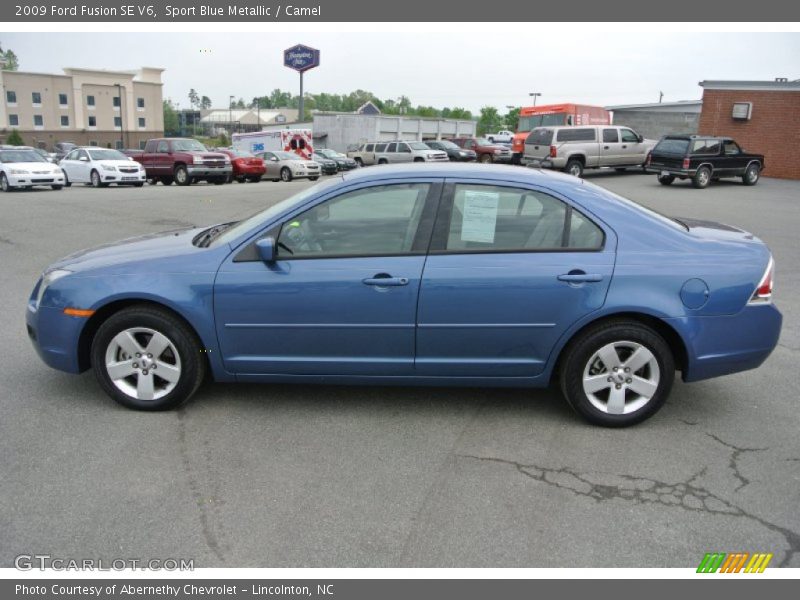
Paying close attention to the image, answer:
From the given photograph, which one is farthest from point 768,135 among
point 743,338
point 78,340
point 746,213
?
point 78,340

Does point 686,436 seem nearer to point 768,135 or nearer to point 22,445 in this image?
point 22,445

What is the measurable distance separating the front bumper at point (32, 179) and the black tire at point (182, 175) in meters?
5.29

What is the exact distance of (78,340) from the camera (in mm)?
4438

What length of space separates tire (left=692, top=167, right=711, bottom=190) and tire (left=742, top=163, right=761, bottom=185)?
2.23 meters

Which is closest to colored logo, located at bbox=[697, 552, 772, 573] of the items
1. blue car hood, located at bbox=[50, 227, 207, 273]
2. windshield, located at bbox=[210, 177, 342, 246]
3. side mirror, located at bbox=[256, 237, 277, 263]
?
side mirror, located at bbox=[256, 237, 277, 263]

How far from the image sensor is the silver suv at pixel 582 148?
25.8 meters

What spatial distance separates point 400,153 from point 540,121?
787 centimetres

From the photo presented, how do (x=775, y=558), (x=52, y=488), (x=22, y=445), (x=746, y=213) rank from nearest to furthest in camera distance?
(x=775, y=558)
(x=52, y=488)
(x=22, y=445)
(x=746, y=213)

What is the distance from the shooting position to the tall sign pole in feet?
205

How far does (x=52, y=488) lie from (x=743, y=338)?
4065 millimetres

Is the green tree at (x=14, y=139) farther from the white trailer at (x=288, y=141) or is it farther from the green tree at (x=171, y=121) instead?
the green tree at (x=171, y=121)

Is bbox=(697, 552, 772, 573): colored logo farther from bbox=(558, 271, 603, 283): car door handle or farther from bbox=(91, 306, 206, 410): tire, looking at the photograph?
bbox=(91, 306, 206, 410): tire

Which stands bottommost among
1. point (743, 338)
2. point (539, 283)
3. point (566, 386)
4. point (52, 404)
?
point (52, 404)

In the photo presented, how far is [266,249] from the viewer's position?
419 centimetres
